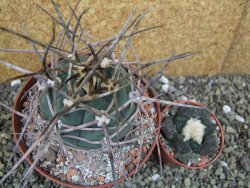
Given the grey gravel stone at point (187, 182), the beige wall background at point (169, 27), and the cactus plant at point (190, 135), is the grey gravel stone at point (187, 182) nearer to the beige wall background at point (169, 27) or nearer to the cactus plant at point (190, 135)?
the cactus plant at point (190, 135)

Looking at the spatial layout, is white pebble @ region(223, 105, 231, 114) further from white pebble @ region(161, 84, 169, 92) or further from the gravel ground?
white pebble @ region(161, 84, 169, 92)

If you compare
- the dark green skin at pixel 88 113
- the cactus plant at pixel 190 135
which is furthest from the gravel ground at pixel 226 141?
the dark green skin at pixel 88 113

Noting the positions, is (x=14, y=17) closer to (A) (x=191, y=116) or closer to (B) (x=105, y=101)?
(B) (x=105, y=101)

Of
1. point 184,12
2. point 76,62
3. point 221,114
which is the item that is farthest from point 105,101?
point 221,114

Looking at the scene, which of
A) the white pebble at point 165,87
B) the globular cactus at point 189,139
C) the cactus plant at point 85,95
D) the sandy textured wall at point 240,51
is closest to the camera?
Result: the cactus plant at point 85,95

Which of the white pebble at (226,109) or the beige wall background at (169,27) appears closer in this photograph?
the beige wall background at (169,27)

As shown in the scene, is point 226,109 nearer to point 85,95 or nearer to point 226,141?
point 226,141

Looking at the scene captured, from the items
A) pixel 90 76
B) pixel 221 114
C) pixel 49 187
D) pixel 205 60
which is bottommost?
pixel 49 187

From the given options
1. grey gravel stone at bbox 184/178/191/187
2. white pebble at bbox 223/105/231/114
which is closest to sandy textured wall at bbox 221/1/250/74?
white pebble at bbox 223/105/231/114
